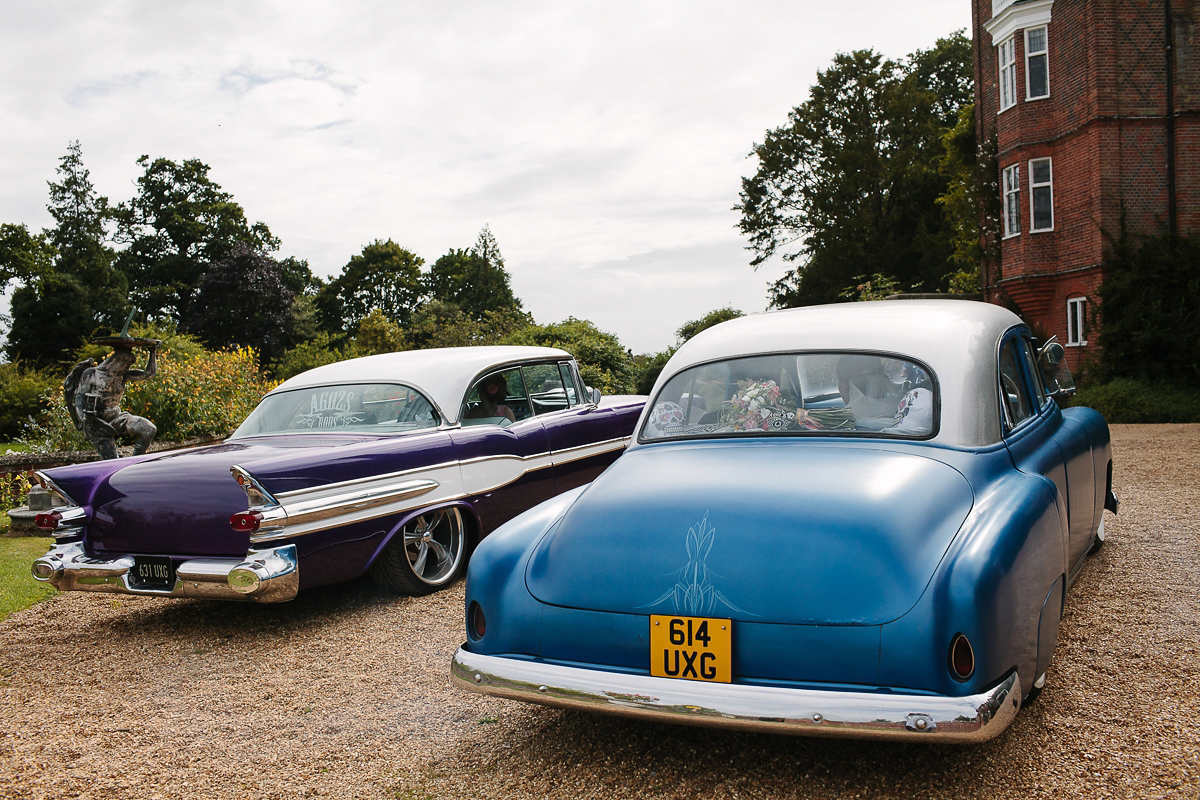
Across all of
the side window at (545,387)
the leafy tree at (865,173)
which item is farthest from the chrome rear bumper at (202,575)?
the leafy tree at (865,173)

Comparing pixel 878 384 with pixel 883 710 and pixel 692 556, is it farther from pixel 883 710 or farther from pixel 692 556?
pixel 883 710

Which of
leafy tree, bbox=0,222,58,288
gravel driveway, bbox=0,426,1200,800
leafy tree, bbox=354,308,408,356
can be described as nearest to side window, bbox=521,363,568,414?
gravel driveway, bbox=0,426,1200,800

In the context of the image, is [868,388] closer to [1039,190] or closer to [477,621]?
[477,621]

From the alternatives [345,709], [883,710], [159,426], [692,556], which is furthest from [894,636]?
[159,426]

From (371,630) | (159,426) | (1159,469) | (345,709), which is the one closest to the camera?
(345,709)

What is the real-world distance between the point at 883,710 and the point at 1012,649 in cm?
53

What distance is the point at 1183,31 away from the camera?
19156 millimetres

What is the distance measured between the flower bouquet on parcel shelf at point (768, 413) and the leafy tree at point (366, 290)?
Result: 53732 millimetres

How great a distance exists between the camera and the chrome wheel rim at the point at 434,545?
587 centimetres

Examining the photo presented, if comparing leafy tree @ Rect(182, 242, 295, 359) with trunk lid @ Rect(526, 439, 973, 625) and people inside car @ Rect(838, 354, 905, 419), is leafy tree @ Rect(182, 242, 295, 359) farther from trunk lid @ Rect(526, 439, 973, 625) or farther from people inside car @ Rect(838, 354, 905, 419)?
trunk lid @ Rect(526, 439, 973, 625)

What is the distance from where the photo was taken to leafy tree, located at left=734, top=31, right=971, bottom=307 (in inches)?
1481

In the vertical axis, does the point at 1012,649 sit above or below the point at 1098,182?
below

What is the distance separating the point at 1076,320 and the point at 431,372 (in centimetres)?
1917

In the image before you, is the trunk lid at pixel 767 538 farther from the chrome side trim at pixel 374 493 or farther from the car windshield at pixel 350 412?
the car windshield at pixel 350 412
